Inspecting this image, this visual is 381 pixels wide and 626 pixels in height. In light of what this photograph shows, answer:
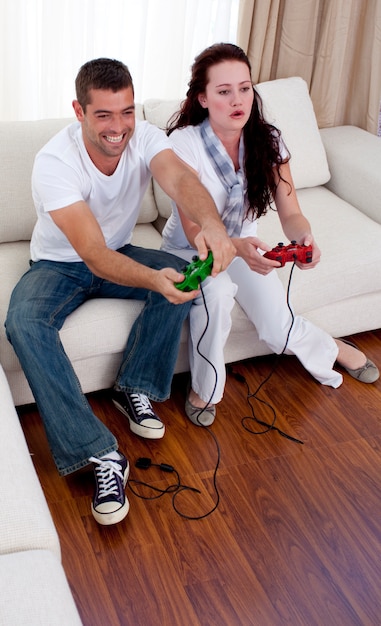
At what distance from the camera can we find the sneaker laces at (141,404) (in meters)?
2.20

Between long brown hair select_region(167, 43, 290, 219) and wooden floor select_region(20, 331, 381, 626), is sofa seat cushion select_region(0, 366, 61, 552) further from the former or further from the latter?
long brown hair select_region(167, 43, 290, 219)

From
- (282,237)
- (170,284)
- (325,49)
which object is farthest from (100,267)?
(325,49)

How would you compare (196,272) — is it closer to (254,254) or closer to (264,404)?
(254,254)

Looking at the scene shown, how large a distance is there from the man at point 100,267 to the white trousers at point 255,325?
0.28ft

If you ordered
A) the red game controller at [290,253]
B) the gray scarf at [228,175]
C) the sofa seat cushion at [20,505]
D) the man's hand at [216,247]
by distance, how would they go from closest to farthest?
1. the sofa seat cushion at [20,505]
2. the man's hand at [216,247]
3. the red game controller at [290,253]
4. the gray scarf at [228,175]

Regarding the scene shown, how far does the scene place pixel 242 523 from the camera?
6.41 feet

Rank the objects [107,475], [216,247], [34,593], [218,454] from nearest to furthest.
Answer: [34,593]
[216,247]
[107,475]
[218,454]

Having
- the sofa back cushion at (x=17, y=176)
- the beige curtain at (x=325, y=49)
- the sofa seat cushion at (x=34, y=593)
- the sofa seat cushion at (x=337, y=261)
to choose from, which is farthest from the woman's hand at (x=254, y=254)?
the beige curtain at (x=325, y=49)

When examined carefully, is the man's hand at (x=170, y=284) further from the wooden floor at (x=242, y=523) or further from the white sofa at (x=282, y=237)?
the wooden floor at (x=242, y=523)

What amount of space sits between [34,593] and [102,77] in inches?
49.6

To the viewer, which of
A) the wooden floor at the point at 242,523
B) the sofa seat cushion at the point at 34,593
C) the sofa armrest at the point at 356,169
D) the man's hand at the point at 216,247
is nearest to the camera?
the sofa seat cushion at the point at 34,593

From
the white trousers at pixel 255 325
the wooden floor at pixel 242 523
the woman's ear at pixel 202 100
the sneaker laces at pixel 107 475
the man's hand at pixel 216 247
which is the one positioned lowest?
the wooden floor at pixel 242 523

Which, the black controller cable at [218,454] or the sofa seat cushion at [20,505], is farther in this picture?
the black controller cable at [218,454]

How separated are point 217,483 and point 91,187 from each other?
90 centimetres
